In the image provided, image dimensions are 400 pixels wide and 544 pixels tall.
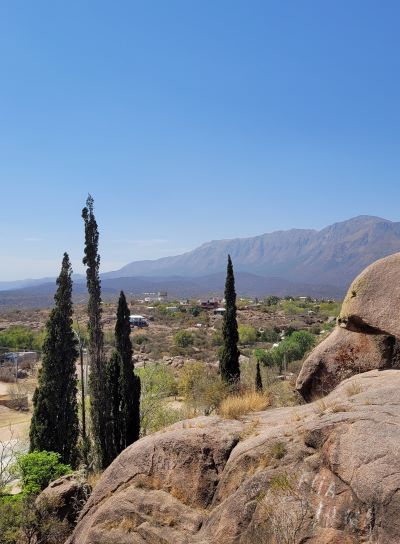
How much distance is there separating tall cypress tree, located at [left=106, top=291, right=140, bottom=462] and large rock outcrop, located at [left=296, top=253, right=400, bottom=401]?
13342 millimetres

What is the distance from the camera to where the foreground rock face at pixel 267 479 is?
7211mm

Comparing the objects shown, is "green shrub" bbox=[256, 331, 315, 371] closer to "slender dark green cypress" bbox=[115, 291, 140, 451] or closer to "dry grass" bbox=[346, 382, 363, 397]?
"slender dark green cypress" bbox=[115, 291, 140, 451]

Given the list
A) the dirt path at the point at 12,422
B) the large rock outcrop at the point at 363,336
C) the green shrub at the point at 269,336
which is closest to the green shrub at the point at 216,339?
the green shrub at the point at 269,336

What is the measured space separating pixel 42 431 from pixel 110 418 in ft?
11.4

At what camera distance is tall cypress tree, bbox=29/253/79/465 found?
973 inches

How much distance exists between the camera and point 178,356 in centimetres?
6888

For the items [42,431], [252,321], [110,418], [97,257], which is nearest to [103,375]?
[110,418]

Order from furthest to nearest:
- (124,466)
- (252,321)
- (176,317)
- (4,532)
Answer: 1. (176,317)
2. (252,321)
3. (4,532)
4. (124,466)

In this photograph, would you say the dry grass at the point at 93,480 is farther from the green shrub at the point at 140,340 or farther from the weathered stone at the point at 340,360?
the green shrub at the point at 140,340

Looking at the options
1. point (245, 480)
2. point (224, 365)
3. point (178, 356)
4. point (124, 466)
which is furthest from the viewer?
point (178, 356)

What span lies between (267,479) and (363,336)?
677 centimetres

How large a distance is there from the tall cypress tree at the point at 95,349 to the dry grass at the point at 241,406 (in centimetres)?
1288

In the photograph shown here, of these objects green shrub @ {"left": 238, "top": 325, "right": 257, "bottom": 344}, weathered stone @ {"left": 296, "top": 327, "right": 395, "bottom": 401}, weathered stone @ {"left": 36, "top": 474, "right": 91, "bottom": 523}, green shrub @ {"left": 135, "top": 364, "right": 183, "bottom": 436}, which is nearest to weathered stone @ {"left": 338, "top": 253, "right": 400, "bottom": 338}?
weathered stone @ {"left": 296, "top": 327, "right": 395, "bottom": 401}

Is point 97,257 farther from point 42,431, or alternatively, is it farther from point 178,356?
point 178,356
